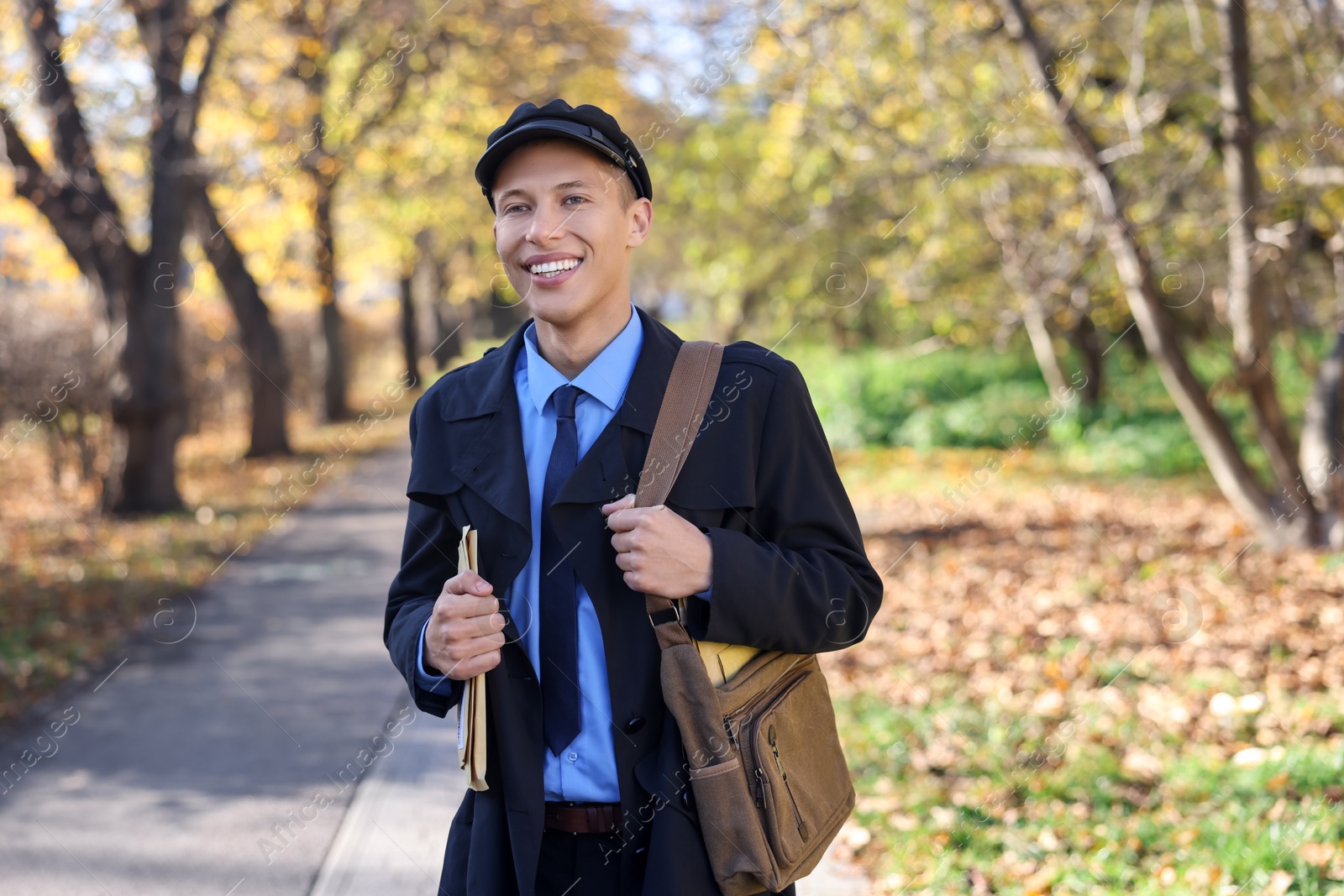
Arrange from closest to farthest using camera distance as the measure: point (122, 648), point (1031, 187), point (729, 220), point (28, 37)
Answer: point (122, 648) < point (28, 37) < point (1031, 187) < point (729, 220)

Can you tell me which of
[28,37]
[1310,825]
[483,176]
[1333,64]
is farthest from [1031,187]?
[483,176]

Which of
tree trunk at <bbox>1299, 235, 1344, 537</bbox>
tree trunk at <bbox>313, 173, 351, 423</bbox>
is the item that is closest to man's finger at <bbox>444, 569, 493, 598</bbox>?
tree trunk at <bbox>1299, 235, 1344, 537</bbox>

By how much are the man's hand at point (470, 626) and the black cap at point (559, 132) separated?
2.41ft

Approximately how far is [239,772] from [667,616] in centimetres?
423

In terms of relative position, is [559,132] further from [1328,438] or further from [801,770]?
[1328,438]

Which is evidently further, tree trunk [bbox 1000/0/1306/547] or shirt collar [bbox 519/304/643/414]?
tree trunk [bbox 1000/0/1306/547]

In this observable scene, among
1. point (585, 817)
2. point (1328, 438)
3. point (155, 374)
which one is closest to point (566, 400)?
point (585, 817)

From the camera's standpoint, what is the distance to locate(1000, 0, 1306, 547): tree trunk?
7555 millimetres

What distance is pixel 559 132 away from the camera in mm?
1968

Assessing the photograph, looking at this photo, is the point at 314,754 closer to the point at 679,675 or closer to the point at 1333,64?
the point at 679,675

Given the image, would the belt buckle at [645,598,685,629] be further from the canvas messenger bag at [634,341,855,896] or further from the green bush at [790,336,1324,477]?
the green bush at [790,336,1324,477]

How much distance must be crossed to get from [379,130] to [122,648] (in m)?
9.14

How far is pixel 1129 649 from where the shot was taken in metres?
6.75

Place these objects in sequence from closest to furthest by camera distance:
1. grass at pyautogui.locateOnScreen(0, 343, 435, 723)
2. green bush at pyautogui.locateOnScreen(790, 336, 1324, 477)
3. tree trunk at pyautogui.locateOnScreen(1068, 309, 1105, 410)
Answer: grass at pyautogui.locateOnScreen(0, 343, 435, 723), green bush at pyautogui.locateOnScreen(790, 336, 1324, 477), tree trunk at pyautogui.locateOnScreen(1068, 309, 1105, 410)
